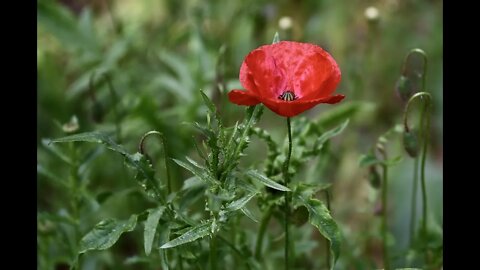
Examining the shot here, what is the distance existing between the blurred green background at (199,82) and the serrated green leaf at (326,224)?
396 millimetres

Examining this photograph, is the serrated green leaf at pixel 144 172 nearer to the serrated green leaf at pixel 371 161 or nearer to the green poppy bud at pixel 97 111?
the serrated green leaf at pixel 371 161

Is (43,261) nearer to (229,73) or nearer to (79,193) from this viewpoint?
(79,193)

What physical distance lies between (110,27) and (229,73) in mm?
812

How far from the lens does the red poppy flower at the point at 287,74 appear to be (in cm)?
108

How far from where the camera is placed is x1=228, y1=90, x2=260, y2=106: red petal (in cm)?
103

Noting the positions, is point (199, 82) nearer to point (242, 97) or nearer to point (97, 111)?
point (97, 111)

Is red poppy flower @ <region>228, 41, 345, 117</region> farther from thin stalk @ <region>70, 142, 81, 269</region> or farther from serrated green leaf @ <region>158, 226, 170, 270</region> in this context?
thin stalk @ <region>70, 142, 81, 269</region>

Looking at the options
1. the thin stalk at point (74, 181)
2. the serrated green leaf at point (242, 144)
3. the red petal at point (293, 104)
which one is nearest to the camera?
the red petal at point (293, 104)

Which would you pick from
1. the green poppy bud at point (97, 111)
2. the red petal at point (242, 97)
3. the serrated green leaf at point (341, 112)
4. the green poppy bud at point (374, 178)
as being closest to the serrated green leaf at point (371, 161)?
the green poppy bud at point (374, 178)

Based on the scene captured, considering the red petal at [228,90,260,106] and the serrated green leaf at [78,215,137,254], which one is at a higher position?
the red petal at [228,90,260,106]

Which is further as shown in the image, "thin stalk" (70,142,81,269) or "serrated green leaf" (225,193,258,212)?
"thin stalk" (70,142,81,269)

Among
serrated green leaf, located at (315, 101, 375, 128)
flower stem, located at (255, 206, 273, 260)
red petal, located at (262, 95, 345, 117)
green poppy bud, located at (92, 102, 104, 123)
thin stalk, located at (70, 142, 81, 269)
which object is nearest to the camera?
red petal, located at (262, 95, 345, 117)

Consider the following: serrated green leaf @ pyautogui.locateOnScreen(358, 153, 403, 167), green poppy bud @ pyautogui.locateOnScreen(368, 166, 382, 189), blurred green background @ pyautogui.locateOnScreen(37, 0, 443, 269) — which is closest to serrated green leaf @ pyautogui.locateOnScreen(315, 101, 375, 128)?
blurred green background @ pyautogui.locateOnScreen(37, 0, 443, 269)
